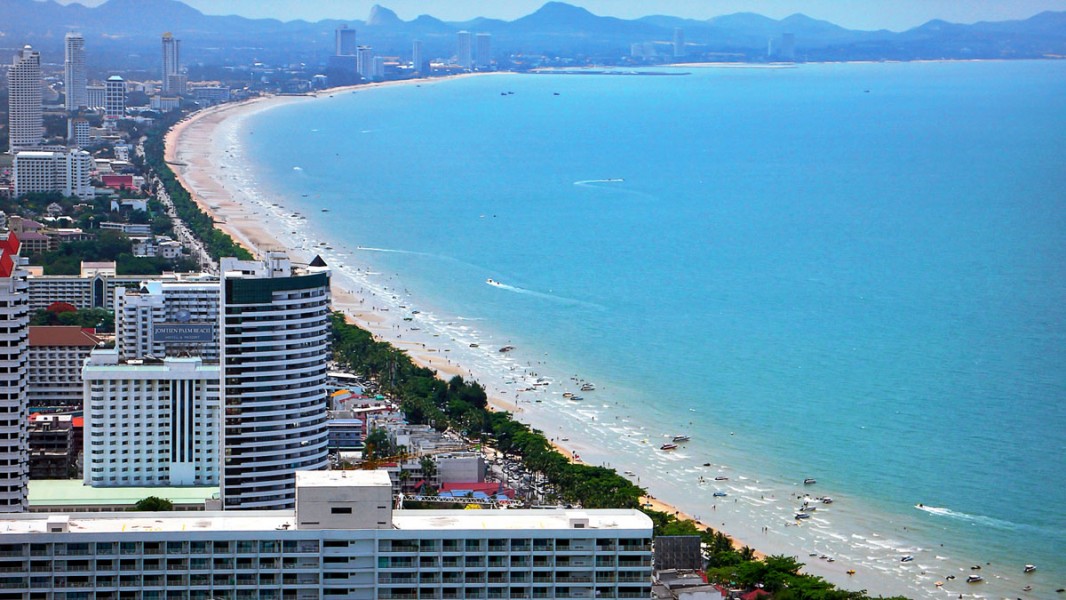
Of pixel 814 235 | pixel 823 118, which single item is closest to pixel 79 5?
pixel 823 118

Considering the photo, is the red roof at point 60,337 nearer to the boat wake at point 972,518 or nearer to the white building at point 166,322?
the white building at point 166,322

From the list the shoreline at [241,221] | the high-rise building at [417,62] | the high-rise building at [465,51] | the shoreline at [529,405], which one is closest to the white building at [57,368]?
the shoreline at [241,221]

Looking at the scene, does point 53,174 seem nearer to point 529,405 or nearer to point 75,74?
point 529,405

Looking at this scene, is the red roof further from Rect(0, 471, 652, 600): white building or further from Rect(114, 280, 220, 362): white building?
Rect(0, 471, 652, 600): white building

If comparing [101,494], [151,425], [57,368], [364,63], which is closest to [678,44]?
[364,63]

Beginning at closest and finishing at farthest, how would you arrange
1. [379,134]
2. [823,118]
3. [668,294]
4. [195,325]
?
[195,325], [668,294], [379,134], [823,118]

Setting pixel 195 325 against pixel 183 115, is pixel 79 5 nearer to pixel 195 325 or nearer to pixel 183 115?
pixel 183 115

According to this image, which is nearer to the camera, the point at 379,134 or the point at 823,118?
the point at 379,134

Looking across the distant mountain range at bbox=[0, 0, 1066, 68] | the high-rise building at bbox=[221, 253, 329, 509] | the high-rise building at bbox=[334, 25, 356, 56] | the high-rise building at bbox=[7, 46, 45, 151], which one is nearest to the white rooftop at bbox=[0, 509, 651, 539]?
the high-rise building at bbox=[221, 253, 329, 509]
